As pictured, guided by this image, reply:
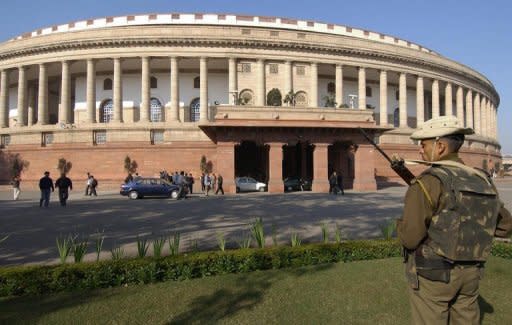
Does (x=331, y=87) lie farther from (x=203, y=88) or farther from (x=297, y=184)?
(x=297, y=184)

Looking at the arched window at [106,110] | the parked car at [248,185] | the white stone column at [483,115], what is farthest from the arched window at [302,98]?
the white stone column at [483,115]

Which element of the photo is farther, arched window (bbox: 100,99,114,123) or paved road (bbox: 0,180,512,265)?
arched window (bbox: 100,99,114,123)

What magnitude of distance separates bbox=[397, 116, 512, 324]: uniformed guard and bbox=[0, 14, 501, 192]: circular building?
32.1 metres

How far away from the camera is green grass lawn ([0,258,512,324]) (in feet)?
17.1

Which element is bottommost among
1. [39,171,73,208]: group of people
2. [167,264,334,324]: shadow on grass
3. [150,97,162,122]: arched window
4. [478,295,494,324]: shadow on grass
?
[478,295,494,324]: shadow on grass

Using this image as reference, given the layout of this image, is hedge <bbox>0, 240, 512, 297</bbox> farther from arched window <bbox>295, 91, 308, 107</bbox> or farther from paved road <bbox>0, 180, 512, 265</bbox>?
arched window <bbox>295, 91, 308, 107</bbox>

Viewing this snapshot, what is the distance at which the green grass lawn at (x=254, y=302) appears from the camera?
5.21 m

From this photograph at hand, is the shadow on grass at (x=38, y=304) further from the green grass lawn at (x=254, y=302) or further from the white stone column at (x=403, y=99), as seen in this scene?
the white stone column at (x=403, y=99)

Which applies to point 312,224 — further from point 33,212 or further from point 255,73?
point 255,73

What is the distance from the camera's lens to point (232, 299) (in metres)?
5.87

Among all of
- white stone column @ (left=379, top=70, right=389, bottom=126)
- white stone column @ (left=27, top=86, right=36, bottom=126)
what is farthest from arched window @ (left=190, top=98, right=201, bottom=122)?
white stone column @ (left=379, top=70, right=389, bottom=126)

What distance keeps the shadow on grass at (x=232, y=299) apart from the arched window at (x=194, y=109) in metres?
43.4

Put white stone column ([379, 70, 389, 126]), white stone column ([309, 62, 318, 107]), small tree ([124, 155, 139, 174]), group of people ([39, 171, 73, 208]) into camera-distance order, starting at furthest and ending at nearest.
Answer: white stone column ([379, 70, 389, 126])
white stone column ([309, 62, 318, 107])
small tree ([124, 155, 139, 174])
group of people ([39, 171, 73, 208])

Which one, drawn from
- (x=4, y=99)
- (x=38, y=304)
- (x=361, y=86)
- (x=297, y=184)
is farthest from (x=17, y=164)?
(x=38, y=304)
